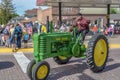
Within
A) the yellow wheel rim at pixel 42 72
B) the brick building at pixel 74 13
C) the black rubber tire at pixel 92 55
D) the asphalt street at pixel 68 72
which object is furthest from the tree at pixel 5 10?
the yellow wheel rim at pixel 42 72

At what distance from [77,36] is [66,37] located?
100 cm

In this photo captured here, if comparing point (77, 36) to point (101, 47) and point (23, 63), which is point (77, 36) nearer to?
point (101, 47)

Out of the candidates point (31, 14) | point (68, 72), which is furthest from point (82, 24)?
point (31, 14)

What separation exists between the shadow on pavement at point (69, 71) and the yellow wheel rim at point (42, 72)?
1.37ft

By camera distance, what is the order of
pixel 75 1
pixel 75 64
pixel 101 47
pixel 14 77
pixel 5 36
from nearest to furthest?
pixel 14 77 < pixel 101 47 < pixel 75 64 < pixel 5 36 < pixel 75 1

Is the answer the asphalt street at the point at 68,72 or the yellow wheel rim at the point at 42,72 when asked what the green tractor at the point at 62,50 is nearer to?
the yellow wheel rim at the point at 42,72

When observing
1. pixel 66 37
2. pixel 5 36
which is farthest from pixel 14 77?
pixel 5 36

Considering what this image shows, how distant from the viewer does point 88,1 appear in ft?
105

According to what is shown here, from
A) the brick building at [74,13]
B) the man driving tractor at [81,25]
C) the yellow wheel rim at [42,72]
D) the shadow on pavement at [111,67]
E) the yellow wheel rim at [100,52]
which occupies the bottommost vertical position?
the shadow on pavement at [111,67]

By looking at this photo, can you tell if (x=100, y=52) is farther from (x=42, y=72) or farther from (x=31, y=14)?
(x=31, y=14)

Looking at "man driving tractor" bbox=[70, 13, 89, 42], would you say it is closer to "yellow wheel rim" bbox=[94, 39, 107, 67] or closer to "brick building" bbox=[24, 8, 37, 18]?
"yellow wheel rim" bbox=[94, 39, 107, 67]

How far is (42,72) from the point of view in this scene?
847cm

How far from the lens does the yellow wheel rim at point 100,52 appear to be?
9.81 meters

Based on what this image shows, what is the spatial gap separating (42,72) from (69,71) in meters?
1.73
